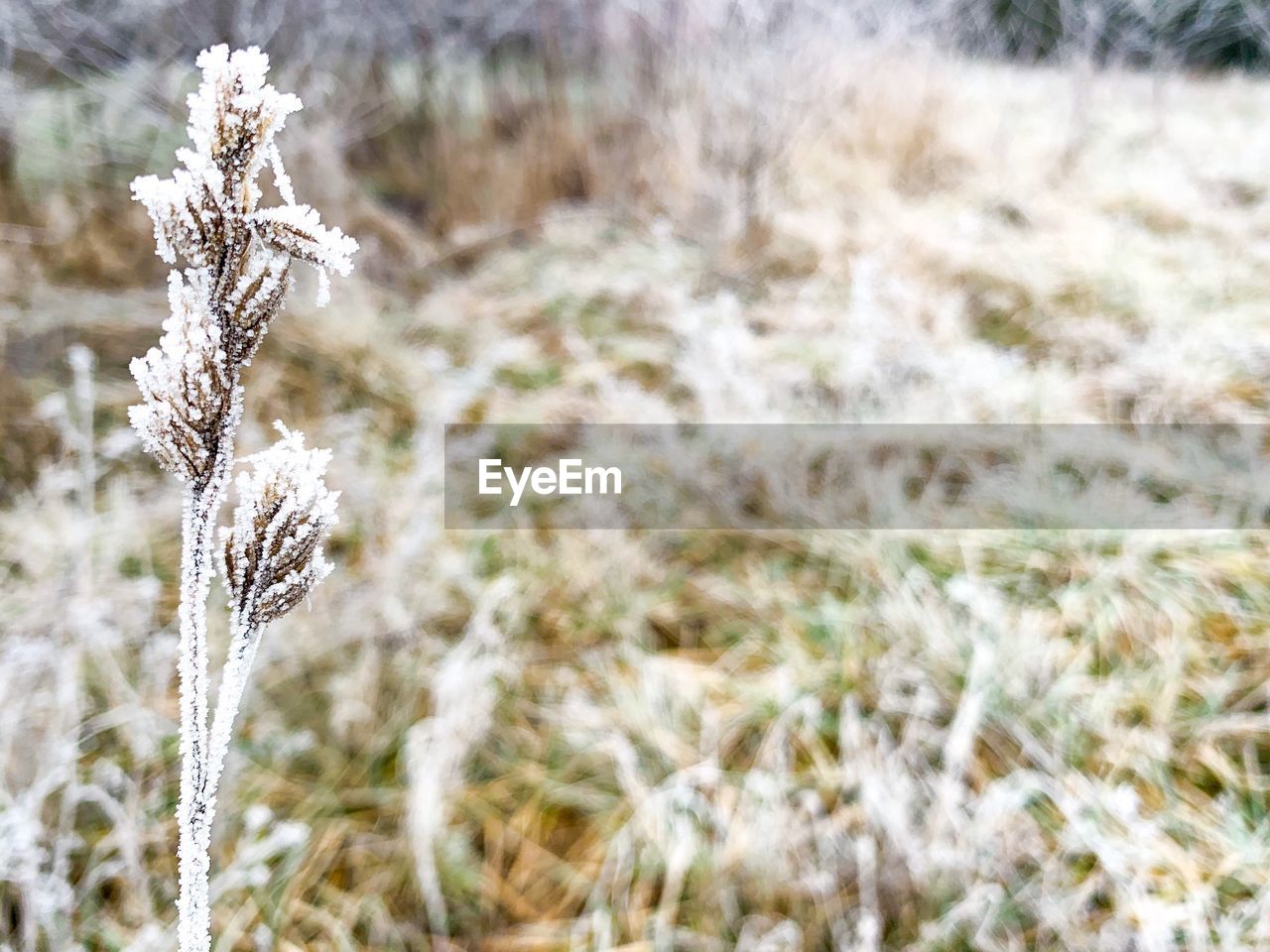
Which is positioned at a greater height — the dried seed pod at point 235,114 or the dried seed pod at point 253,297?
the dried seed pod at point 235,114

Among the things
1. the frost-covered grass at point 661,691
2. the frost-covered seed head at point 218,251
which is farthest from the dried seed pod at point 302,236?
the frost-covered grass at point 661,691

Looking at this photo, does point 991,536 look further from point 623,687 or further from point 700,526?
point 623,687

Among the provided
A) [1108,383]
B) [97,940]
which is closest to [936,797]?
[97,940]

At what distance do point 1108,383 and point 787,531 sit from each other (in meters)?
0.79

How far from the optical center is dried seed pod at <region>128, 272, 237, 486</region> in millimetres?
309

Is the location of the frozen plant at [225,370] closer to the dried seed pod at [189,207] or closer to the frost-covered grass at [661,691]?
the dried seed pod at [189,207]
